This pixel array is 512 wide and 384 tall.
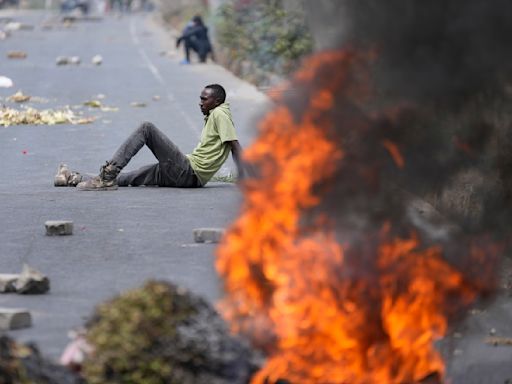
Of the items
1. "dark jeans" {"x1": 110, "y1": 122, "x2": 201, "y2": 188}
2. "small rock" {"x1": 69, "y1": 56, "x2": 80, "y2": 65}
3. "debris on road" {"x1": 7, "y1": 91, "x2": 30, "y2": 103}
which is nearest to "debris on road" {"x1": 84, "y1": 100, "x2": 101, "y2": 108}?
"debris on road" {"x1": 7, "y1": 91, "x2": 30, "y2": 103}

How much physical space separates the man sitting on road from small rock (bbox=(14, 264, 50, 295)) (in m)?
4.38

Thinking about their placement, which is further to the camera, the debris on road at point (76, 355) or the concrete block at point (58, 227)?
the concrete block at point (58, 227)

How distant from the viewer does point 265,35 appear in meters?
29.8

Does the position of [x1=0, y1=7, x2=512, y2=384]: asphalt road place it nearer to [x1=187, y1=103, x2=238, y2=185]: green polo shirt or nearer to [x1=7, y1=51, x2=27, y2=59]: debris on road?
[x1=187, y1=103, x2=238, y2=185]: green polo shirt

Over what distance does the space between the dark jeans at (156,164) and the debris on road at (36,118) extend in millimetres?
7063

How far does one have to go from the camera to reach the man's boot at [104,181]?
47.1ft

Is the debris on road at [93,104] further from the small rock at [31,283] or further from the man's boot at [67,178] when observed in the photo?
the small rock at [31,283]

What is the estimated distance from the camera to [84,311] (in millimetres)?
8734

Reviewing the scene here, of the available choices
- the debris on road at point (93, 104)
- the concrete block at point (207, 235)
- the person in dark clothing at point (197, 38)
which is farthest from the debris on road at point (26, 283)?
the person in dark clothing at point (197, 38)

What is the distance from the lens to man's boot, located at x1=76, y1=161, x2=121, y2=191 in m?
14.4

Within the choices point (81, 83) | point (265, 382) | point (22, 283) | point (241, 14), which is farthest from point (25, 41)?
point (265, 382)

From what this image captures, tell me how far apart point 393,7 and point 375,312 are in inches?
61.1

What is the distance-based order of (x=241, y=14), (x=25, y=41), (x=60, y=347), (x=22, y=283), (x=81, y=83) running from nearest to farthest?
(x=60, y=347), (x=22, y=283), (x=81, y=83), (x=241, y=14), (x=25, y=41)

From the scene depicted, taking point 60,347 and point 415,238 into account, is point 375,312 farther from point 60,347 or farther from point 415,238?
point 60,347
